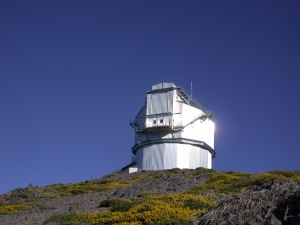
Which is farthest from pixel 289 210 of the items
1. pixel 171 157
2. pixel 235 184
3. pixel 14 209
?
pixel 171 157

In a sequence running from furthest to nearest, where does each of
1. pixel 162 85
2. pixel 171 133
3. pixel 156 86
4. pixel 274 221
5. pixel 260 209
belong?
pixel 156 86
pixel 162 85
pixel 171 133
pixel 260 209
pixel 274 221

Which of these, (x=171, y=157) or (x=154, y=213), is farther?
(x=171, y=157)

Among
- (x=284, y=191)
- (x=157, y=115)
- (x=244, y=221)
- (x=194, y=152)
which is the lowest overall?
(x=244, y=221)

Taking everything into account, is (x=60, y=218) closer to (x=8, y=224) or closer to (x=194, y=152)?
(x=8, y=224)

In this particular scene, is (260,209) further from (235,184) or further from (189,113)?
(189,113)

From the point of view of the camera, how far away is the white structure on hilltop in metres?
45.1

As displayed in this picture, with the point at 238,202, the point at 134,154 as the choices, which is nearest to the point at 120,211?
the point at 238,202

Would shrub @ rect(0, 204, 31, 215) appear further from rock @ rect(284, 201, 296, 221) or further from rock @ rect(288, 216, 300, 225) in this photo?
rock @ rect(288, 216, 300, 225)

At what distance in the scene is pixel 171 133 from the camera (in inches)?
1795

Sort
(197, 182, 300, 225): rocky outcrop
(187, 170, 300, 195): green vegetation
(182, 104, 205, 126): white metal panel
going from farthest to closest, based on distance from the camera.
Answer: (182, 104, 205, 126): white metal panel, (187, 170, 300, 195): green vegetation, (197, 182, 300, 225): rocky outcrop

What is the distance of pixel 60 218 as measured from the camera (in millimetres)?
15125

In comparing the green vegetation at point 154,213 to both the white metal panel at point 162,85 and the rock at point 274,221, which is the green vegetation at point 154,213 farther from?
the white metal panel at point 162,85

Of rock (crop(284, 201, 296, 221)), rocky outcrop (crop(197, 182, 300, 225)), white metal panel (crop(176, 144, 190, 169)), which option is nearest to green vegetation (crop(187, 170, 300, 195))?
rocky outcrop (crop(197, 182, 300, 225))

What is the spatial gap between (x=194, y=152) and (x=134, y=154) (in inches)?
294
